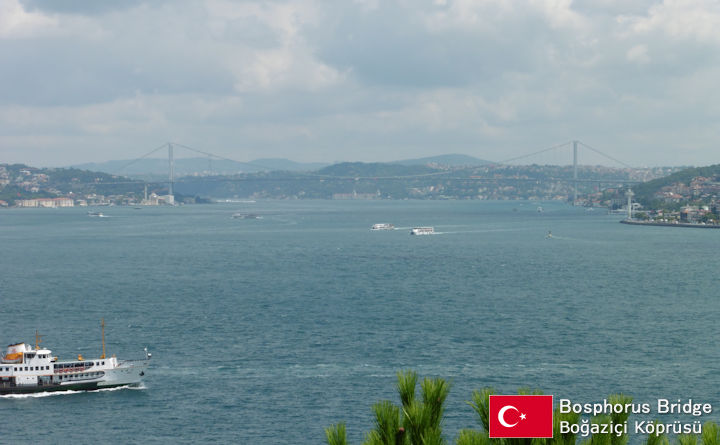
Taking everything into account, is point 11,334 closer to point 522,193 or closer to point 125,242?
point 125,242

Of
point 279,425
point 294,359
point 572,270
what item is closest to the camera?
point 279,425

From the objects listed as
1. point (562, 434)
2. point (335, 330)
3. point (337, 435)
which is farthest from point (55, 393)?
point (562, 434)

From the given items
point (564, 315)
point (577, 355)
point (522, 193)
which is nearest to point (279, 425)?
point (577, 355)

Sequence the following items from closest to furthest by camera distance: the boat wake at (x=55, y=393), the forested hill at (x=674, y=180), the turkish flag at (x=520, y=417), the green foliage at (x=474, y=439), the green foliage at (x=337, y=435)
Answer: the green foliage at (x=474, y=439) → the turkish flag at (x=520, y=417) → the green foliage at (x=337, y=435) → the boat wake at (x=55, y=393) → the forested hill at (x=674, y=180)

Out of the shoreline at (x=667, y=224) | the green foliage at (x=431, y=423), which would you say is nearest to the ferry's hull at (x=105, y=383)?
the green foliage at (x=431, y=423)

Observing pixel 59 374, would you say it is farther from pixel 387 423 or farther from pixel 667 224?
pixel 667 224

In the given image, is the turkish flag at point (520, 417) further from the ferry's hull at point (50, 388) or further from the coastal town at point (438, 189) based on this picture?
the coastal town at point (438, 189)

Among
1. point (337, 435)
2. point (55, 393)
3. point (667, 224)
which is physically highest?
point (337, 435)
